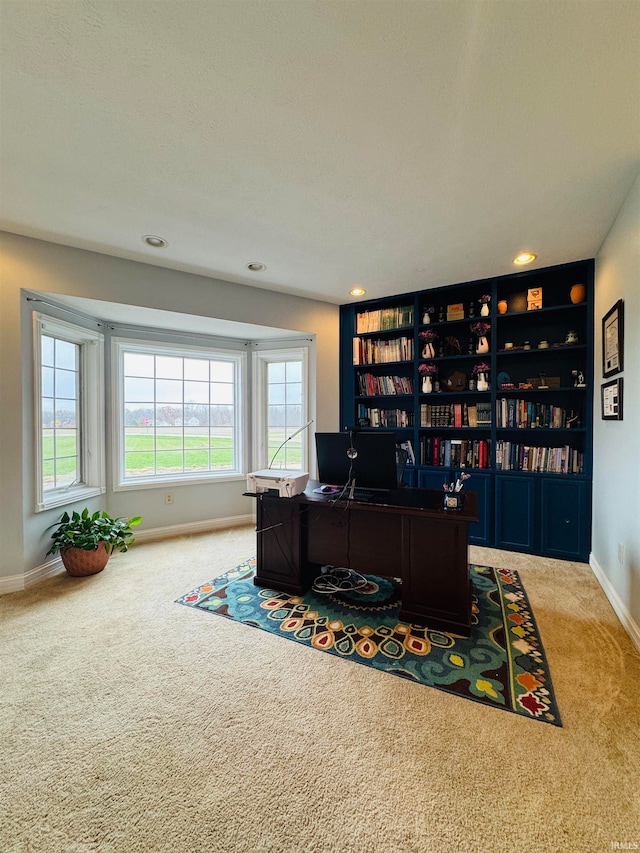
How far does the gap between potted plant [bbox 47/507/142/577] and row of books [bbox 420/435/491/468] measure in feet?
9.91

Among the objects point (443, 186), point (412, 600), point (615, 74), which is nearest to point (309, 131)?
point (443, 186)

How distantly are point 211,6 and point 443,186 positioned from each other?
136 cm

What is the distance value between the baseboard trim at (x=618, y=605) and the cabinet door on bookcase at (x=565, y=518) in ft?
0.58

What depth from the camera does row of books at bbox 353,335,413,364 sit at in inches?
155

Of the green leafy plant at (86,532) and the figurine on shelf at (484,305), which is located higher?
the figurine on shelf at (484,305)

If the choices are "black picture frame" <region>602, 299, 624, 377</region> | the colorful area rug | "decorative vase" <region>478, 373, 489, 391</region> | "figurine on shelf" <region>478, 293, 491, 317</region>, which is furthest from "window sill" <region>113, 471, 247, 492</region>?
"black picture frame" <region>602, 299, 624, 377</region>

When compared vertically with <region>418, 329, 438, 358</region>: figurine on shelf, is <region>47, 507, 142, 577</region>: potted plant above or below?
below

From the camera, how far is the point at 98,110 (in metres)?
1.52

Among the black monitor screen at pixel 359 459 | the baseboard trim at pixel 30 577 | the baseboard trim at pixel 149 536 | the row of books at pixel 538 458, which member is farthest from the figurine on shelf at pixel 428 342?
the baseboard trim at pixel 30 577

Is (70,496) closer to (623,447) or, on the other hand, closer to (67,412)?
(67,412)

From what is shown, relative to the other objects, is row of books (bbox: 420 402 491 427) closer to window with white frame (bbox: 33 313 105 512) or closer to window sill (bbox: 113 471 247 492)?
window sill (bbox: 113 471 247 492)

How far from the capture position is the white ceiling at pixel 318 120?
1190 millimetres

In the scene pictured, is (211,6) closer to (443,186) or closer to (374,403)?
(443,186)

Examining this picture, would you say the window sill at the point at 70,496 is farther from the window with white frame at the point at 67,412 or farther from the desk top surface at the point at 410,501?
the desk top surface at the point at 410,501
